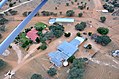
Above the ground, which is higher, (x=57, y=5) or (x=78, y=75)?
(x=57, y=5)

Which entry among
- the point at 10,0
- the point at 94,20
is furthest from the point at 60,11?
the point at 10,0

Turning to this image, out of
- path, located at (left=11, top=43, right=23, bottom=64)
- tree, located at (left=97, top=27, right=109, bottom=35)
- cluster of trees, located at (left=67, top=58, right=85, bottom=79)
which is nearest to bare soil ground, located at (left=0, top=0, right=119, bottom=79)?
path, located at (left=11, top=43, right=23, bottom=64)

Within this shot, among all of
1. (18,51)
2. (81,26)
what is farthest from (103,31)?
(18,51)

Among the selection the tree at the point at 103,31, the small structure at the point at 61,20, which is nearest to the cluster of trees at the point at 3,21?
the small structure at the point at 61,20

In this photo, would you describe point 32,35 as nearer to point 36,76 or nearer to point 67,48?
point 67,48

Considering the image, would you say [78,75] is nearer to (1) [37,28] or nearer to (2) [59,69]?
(2) [59,69]

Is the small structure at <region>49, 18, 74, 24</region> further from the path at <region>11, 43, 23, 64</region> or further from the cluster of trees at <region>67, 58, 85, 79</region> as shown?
the cluster of trees at <region>67, 58, 85, 79</region>
